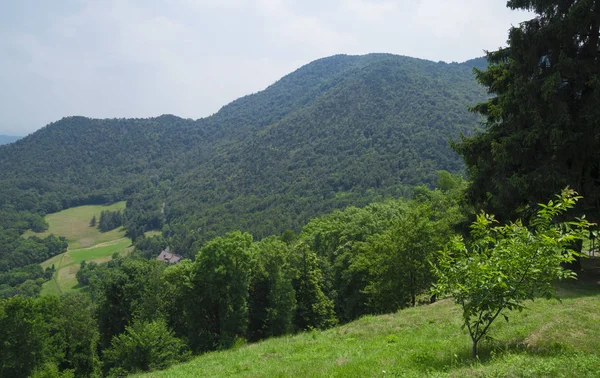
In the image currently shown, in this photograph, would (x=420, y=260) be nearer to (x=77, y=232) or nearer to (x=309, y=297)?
(x=309, y=297)

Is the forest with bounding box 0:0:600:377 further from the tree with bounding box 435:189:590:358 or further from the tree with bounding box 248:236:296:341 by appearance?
the tree with bounding box 248:236:296:341

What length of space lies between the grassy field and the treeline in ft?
300

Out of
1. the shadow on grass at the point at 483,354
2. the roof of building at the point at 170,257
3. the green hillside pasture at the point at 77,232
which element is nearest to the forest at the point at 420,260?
the shadow on grass at the point at 483,354

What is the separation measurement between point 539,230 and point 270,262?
1131 inches

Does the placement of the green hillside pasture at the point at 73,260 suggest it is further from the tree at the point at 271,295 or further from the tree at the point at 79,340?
the tree at the point at 271,295

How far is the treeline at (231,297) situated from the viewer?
2370 cm

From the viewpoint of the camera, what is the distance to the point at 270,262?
3394 cm

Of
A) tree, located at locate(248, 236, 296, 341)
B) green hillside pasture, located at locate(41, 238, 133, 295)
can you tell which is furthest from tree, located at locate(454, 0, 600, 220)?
green hillside pasture, located at locate(41, 238, 133, 295)

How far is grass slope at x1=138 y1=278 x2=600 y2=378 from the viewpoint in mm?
6859

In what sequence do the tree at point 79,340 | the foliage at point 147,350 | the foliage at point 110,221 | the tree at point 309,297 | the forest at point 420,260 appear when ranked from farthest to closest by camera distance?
the foliage at point 110,221
the tree at point 79,340
the tree at point 309,297
the foliage at point 147,350
the forest at point 420,260

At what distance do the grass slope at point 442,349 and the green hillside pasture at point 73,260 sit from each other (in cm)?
12089

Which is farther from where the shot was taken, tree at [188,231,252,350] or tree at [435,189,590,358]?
tree at [188,231,252,350]

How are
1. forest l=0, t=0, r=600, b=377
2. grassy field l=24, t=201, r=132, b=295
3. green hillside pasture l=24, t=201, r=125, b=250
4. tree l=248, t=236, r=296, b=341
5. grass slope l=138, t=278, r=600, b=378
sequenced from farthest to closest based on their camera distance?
1. green hillside pasture l=24, t=201, r=125, b=250
2. grassy field l=24, t=201, r=132, b=295
3. tree l=248, t=236, r=296, b=341
4. forest l=0, t=0, r=600, b=377
5. grass slope l=138, t=278, r=600, b=378

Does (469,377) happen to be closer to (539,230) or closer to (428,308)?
(539,230)
